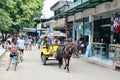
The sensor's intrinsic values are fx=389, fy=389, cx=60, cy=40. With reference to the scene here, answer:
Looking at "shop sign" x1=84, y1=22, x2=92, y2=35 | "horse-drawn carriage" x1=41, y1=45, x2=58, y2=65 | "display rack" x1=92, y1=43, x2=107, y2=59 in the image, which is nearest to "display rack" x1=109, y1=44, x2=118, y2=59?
"display rack" x1=92, y1=43, x2=107, y2=59

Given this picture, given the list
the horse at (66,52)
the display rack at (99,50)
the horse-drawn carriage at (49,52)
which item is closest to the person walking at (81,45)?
the display rack at (99,50)

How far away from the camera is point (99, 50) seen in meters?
29.0

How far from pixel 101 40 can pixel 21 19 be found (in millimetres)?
24240

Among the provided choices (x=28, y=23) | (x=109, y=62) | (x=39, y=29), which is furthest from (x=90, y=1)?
(x=39, y=29)

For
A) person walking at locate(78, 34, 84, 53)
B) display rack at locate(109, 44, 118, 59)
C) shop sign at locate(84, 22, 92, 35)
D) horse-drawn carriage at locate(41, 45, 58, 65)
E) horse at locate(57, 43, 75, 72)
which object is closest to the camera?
horse at locate(57, 43, 75, 72)

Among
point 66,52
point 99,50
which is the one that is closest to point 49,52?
point 66,52

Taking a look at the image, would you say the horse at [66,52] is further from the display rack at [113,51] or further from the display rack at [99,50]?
the display rack at [99,50]

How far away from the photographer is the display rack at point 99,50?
2763 cm

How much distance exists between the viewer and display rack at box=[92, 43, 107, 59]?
27.6 meters

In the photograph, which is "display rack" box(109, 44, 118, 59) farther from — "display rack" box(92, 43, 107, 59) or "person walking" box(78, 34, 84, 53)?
"person walking" box(78, 34, 84, 53)

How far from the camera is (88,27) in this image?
1363 inches

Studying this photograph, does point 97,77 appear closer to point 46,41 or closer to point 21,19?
point 46,41

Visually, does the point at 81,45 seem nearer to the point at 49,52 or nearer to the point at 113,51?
the point at 113,51

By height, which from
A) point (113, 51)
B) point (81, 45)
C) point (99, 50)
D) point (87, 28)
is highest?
point (87, 28)
